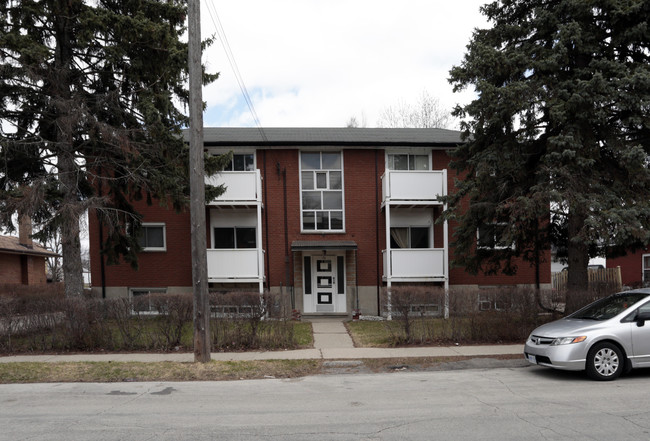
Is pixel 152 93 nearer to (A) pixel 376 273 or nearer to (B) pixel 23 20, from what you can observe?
(B) pixel 23 20

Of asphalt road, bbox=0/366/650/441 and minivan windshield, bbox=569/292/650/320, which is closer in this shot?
asphalt road, bbox=0/366/650/441

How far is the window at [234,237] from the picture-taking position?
19031 mm

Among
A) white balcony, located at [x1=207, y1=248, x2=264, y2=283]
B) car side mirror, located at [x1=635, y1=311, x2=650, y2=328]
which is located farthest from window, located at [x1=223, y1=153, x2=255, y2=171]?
car side mirror, located at [x1=635, y1=311, x2=650, y2=328]

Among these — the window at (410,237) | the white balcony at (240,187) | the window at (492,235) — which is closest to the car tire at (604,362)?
the window at (492,235)

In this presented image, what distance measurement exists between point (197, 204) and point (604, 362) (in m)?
7.66

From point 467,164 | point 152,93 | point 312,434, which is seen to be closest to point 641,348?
point 312,434

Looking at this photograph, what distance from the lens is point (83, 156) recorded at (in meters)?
13.4

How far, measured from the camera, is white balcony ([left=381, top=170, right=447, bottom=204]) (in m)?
17.7

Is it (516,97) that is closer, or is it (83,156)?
(516,97)

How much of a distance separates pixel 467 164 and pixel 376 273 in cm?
690

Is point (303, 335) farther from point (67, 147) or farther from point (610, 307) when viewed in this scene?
point (67, 147)

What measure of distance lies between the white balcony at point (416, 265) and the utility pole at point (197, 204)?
964cm

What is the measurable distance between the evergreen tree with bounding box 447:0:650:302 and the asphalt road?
4.08 m

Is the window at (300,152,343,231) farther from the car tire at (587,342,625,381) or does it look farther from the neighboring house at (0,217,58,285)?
the neighboring house at (0,217,58,285)
